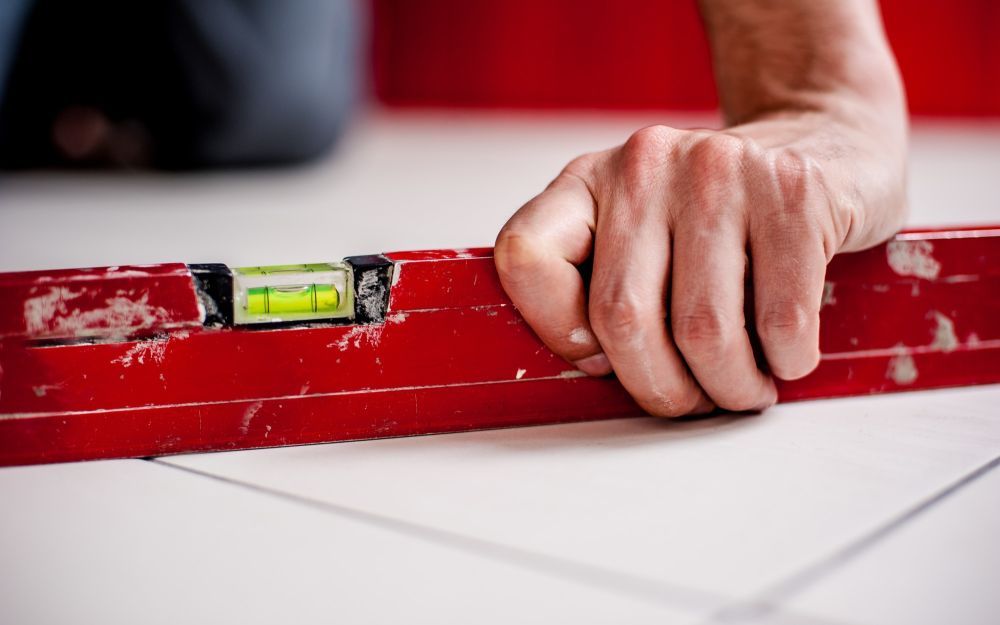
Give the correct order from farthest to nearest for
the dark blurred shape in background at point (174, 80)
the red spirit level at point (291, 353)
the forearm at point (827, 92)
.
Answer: the dark blurred shape in background at point (174, 80), the forearm at point (827, 92), the red spirit level at point (291, 353)

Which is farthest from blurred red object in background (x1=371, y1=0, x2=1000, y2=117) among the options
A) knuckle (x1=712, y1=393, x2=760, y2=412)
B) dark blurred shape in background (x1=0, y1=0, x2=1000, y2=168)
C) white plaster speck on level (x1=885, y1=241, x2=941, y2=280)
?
knuckle (x1=712, y1=393, x2=760, y2=412)

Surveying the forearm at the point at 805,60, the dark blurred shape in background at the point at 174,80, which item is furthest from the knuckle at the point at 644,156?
the dark blurred shape in background at the point at 174,80

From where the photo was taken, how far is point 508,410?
2.34 feet

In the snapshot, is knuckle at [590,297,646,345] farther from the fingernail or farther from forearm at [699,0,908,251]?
forearm at [699,0,908,251]

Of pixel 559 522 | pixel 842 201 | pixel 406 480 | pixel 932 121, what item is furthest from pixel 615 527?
pixel 932 121

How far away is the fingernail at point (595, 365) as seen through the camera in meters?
0.70

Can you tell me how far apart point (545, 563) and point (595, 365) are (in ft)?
0.75

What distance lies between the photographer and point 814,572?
0.49m

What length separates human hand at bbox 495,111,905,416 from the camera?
2.09 ft

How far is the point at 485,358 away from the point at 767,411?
248mm

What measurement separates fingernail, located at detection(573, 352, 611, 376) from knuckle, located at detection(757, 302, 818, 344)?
122mm

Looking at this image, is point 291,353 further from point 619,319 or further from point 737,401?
point 737,401

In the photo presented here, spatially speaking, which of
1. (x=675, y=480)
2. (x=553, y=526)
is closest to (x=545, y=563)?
(x=553, y=526)

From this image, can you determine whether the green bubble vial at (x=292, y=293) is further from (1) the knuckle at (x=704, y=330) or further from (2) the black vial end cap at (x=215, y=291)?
(1) the knuckle at (x=704, y=330)
